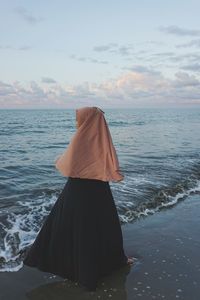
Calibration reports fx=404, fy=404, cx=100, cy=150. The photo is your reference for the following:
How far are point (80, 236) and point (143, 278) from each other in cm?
116

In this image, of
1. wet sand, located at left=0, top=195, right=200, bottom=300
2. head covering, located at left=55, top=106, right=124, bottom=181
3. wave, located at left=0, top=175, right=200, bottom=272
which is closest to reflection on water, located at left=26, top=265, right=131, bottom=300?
wet sand, located at left=0, top=195, right=200, bottom=300

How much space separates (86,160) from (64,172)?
305 millimetres

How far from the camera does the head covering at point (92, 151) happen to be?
483cm

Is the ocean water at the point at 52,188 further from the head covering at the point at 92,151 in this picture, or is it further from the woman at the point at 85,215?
the head covering at the point at 92,151

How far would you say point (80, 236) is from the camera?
5.00 m

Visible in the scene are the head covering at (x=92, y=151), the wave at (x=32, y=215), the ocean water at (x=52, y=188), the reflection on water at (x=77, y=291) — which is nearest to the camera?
the head covering at (x=92, y=151)

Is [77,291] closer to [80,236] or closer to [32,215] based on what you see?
[80,236]

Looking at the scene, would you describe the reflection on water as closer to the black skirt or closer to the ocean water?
the black skirt

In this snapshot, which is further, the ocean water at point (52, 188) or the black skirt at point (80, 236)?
the ocean water at point (52, 188)

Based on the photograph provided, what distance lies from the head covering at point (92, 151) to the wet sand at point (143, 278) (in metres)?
1.46

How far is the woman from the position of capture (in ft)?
15.9

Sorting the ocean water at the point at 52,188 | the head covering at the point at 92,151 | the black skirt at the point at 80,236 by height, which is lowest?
the ocean water at the point at 52,188

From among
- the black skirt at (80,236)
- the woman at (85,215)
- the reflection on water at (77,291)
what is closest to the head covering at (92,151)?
the woman at (85,215)

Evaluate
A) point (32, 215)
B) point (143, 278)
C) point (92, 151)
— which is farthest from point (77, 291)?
point (32, 215)
